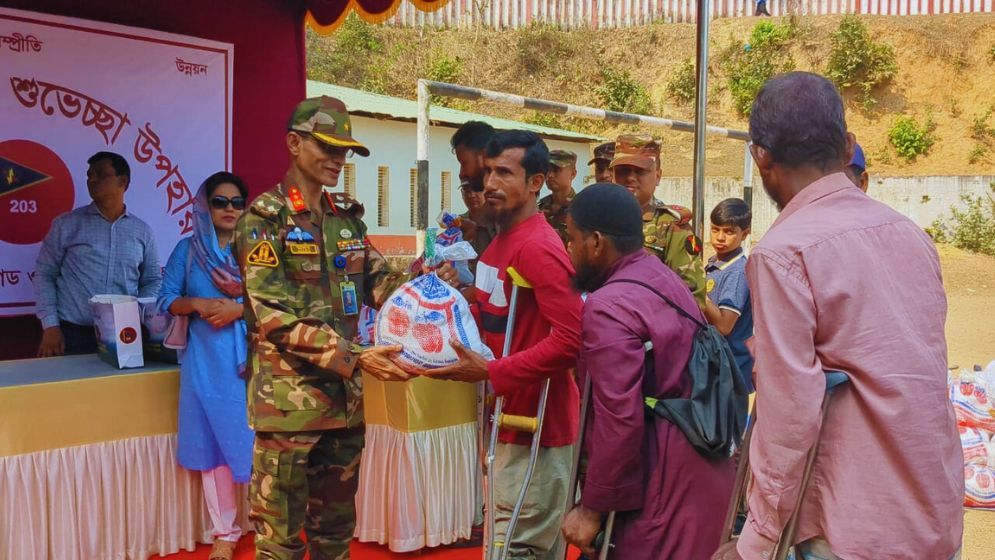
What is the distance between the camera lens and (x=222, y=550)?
13.8 ft

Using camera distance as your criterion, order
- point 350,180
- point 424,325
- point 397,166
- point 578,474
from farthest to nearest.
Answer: point 397,166
point 350,180
point 424,325
point 578,474

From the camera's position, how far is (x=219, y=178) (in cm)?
421

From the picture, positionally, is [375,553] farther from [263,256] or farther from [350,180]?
[350,180]

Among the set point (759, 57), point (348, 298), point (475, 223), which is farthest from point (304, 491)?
point (759, 57)

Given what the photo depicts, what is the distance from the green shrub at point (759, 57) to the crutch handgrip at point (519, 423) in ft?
94.9

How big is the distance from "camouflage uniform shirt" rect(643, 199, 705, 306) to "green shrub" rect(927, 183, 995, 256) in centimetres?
1960

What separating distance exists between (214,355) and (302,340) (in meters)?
1.39

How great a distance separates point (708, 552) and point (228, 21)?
17.2ft

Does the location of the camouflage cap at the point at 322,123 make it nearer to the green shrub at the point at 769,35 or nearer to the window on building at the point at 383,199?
the window on building at the point at 383,199

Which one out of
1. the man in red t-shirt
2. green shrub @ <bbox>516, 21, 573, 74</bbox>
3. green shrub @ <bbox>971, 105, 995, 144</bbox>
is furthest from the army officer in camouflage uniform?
green shrub @ <bbox>516, 21, 573, 74</bbox>

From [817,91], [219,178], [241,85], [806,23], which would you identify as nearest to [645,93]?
[806,23]

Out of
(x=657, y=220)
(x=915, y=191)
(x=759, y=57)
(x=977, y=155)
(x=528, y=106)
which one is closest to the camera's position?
(x=657, y=220)

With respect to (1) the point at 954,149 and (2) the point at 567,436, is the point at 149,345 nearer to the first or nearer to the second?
(2) the point at 567,436

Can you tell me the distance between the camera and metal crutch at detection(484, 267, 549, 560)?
2.95m
